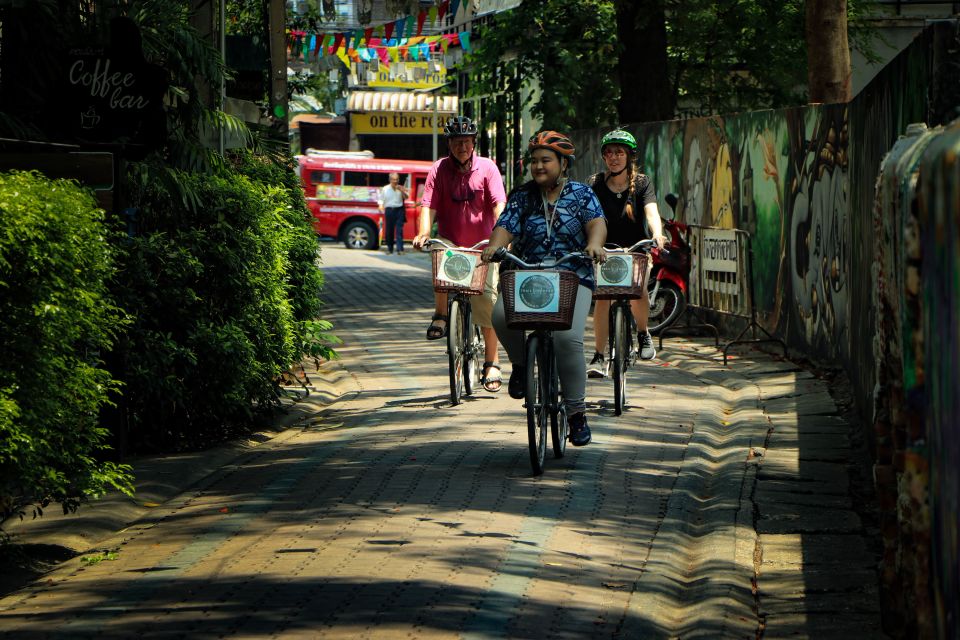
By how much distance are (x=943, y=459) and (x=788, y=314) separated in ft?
35.3

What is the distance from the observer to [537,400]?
867 cm

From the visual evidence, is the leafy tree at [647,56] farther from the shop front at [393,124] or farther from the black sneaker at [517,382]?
the shop front at [393,124]

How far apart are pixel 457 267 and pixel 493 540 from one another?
393 cm

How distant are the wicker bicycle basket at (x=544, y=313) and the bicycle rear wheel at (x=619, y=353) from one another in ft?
6.78

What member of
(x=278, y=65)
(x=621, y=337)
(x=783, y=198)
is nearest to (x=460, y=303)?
(x=621, y=337)

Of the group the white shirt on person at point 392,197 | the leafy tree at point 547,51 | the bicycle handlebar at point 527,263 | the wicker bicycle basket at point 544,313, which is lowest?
the wicker bicycle basket at point 544,313

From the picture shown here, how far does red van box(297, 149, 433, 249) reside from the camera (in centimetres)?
4091

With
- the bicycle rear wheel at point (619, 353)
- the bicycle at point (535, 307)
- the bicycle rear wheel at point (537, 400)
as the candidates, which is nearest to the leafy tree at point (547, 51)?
the bicycle rear wheel at point (619, 353)

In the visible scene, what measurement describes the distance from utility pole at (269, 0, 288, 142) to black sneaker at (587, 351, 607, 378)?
6.91 meters

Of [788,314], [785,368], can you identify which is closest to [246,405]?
[785,368]

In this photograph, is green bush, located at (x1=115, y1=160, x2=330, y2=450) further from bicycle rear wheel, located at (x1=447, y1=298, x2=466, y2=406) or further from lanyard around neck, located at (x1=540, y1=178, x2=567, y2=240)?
lanyard around neck, located at (x1=540, y1=178, x2=567, y2=240)

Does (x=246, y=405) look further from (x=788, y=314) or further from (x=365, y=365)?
(x=788, y=314)

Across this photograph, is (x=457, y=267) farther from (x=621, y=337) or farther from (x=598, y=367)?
(x=598, y=367)

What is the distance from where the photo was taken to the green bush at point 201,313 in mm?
8969
